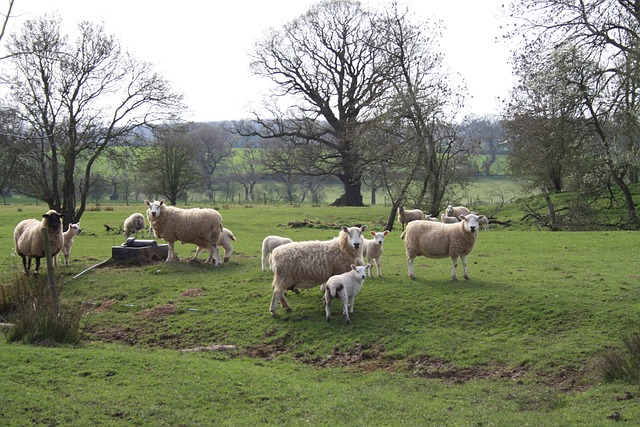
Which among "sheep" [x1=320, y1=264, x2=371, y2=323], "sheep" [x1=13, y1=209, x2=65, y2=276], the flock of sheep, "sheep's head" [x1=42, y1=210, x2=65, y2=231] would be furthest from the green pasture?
"sheep's head" [x1=42, y1=210, x2=65, y2=231]

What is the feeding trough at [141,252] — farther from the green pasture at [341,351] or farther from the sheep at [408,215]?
the sheep at [408,215]

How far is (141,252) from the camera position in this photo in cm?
1911

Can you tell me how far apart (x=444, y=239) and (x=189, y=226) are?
7.96m

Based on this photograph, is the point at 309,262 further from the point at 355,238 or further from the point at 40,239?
the point at 40,239

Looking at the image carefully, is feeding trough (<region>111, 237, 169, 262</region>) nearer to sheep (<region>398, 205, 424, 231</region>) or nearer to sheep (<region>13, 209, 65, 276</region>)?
sheep (<region>13, 209, 65, 276</region>)

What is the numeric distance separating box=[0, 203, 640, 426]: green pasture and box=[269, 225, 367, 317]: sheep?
546mm

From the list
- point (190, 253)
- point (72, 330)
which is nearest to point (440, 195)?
point (190, 253)

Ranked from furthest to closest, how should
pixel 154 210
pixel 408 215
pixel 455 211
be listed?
pixel 408 215 < pixel 455 211 < pixel 154 210

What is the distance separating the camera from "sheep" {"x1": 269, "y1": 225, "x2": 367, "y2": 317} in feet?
43.9

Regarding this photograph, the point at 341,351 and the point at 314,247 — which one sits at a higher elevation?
the point at 314,247

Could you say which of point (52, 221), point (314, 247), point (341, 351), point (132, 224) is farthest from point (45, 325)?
point (132, 224)

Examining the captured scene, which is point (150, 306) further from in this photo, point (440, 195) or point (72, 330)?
point (440, 195)

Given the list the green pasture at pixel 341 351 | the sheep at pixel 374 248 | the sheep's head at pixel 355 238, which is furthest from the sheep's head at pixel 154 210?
the sheep's head at pixel 355 238

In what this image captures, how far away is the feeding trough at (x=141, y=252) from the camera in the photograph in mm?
19031
